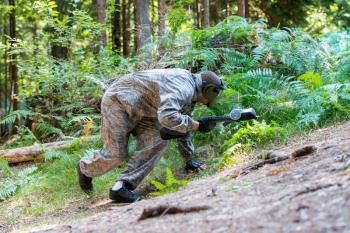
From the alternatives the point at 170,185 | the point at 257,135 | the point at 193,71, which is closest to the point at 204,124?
the point at 170,185

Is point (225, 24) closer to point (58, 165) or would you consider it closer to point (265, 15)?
point (58, 165)

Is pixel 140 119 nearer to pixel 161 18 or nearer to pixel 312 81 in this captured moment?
pixel 312 81

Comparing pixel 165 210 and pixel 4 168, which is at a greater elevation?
pixel 165 210

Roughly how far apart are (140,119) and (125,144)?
374 mm

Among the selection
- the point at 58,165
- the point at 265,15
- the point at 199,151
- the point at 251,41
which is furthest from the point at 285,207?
the point at 265,15

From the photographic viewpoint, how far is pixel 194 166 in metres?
6.51

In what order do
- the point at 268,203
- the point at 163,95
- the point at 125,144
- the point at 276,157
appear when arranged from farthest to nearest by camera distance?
the point at 125,144
the point at 163,95
the point at 276,157
the point at 268,203

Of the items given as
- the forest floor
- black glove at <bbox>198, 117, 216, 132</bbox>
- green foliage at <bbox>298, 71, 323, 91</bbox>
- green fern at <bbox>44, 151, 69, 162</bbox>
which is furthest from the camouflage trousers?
green foliage at <bbox>298, 71, 323, 91</bbox>

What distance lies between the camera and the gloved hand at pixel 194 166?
6.47 metres

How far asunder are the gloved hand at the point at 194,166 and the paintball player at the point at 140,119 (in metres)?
0.66

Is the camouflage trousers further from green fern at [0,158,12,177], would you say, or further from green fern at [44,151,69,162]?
green fern at [0,158,12,177]

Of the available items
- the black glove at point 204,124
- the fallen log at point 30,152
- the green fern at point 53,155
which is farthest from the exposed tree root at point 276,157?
the fallen log at point 30,152

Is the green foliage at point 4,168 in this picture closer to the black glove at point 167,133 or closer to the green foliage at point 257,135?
the black glove at point 167,133

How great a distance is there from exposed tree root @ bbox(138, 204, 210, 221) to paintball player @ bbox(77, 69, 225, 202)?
1929 millimetres
